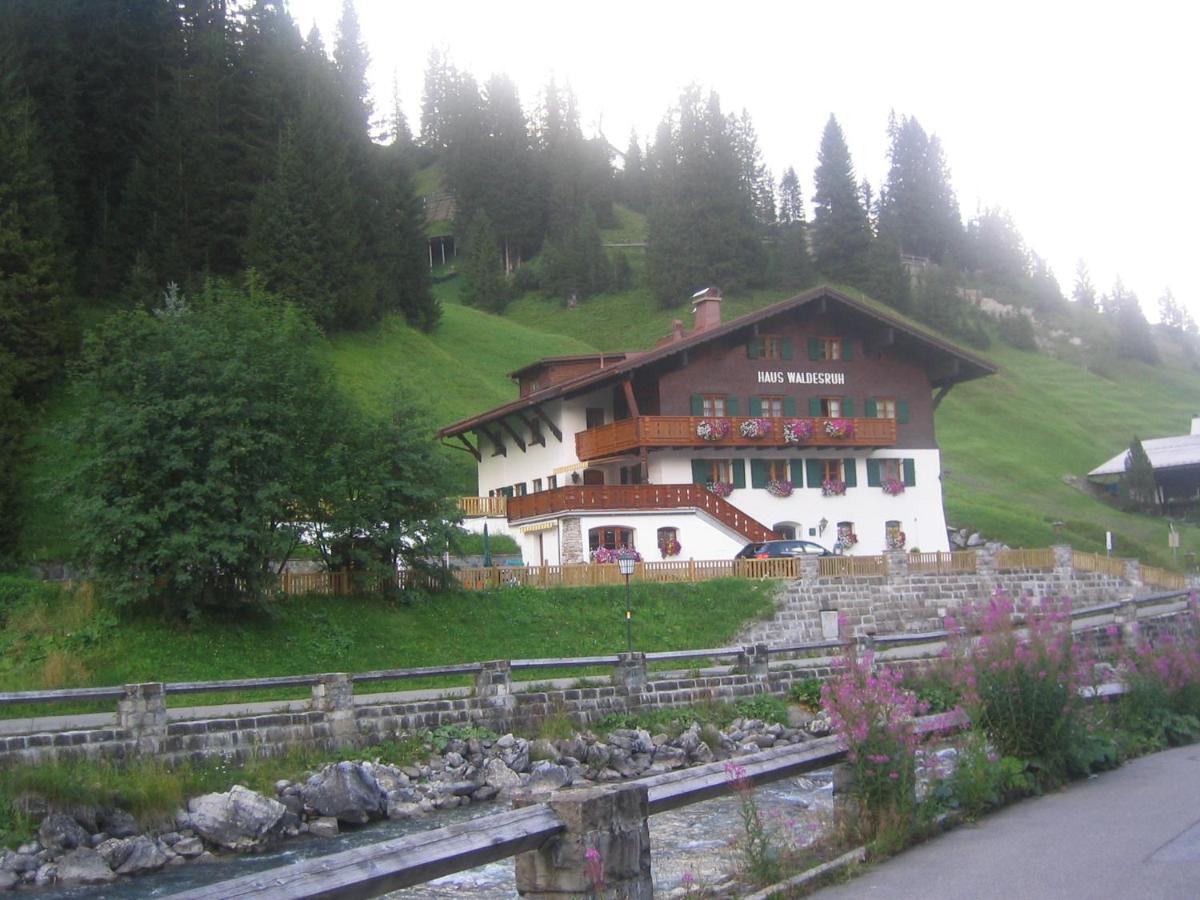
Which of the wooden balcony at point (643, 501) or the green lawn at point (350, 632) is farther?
the wooden balcony at point (643, 501)

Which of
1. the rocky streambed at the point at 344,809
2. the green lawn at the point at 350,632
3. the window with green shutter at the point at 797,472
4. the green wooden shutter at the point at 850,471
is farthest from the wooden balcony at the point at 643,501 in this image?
the rocky streambed at the point at 344,809

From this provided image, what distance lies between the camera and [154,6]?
7038cm

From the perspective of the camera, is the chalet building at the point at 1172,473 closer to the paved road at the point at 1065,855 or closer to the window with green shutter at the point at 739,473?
the window with green shutter at the point at 739,473

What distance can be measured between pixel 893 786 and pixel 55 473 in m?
26.8

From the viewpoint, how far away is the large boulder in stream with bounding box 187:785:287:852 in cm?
1873

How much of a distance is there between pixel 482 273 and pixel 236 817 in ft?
289

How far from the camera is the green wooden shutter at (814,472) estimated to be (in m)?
47.1

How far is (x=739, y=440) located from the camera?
4481 cm

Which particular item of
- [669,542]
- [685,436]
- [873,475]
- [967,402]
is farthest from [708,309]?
[967,402]

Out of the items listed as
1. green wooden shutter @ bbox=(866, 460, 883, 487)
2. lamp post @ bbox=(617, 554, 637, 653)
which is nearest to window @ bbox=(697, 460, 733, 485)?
green wooden shutter @ bbox=(866, 460, 883, 487)

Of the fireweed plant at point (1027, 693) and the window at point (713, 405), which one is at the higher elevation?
the window at point (713, 405)

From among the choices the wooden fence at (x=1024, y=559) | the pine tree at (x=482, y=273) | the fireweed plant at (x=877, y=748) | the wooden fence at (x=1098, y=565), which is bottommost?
the fireweed plant at (x=877, y=748)

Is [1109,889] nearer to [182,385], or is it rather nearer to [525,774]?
[525,774]

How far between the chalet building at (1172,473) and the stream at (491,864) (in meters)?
60.0
